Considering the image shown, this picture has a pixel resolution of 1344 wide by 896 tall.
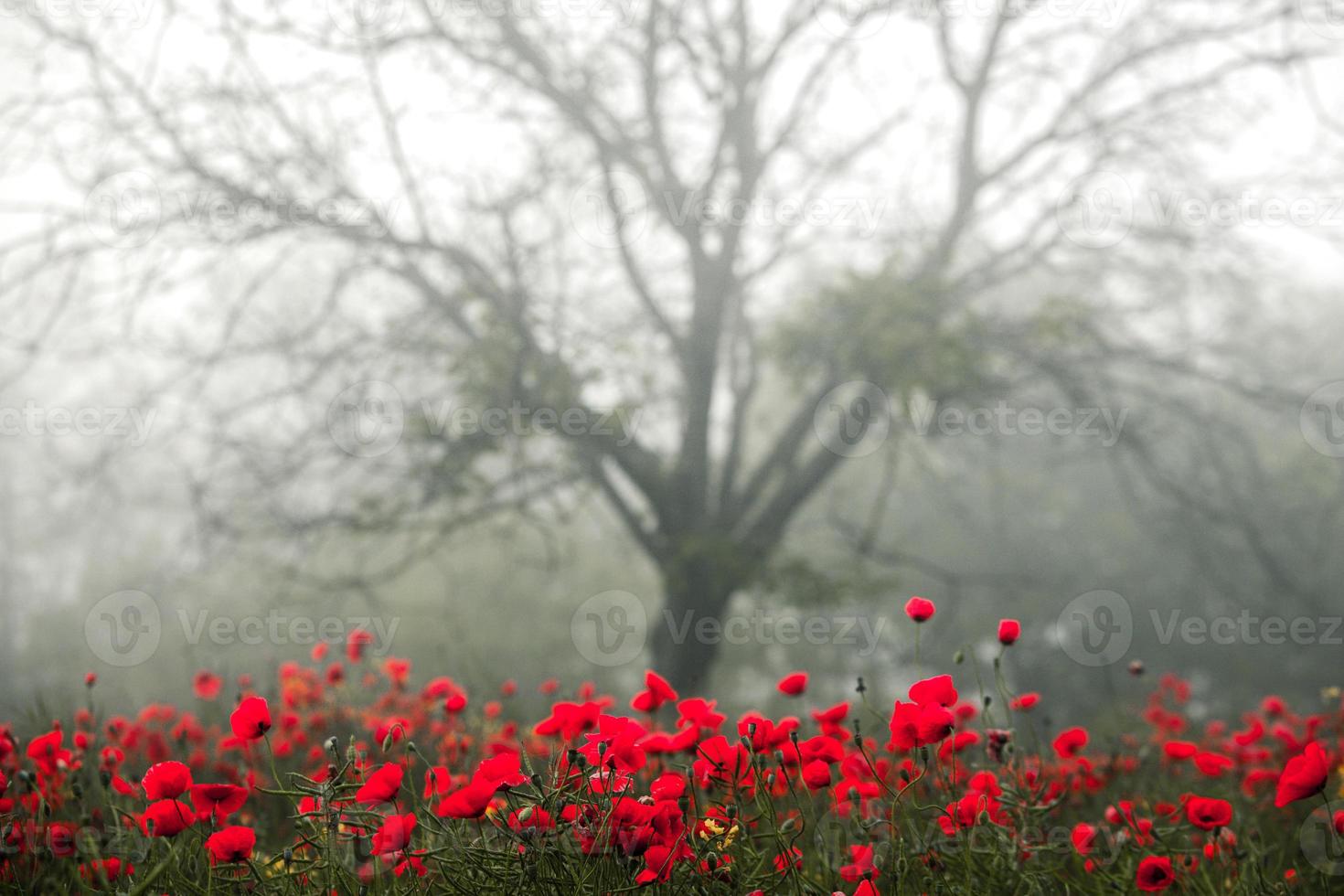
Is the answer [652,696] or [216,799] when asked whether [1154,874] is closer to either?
[652,696]

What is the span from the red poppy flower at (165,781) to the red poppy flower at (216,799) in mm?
75

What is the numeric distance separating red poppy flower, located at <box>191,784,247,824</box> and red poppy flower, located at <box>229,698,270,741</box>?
10 centimetres

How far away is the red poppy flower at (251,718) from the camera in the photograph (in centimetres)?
177

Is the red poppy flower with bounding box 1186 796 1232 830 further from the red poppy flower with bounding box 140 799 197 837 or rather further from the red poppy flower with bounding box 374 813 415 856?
the red poppy flower with bounding box 140 799 197 837

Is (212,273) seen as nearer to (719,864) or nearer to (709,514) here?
(709,514)

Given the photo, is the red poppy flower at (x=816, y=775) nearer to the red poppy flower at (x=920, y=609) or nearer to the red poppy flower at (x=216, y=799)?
the red poppy flower at (x=920, y=609)

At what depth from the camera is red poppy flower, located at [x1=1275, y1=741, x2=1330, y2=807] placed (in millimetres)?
1657

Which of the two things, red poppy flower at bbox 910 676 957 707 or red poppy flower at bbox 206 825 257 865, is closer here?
red poppy flower at bbox 206 825 257 865

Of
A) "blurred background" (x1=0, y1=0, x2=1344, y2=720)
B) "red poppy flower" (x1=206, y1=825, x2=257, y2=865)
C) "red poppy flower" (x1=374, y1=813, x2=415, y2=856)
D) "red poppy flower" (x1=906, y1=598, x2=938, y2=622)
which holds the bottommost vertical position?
"red poppy flower" (x1=206, y1=825, x2=257, y2=865)

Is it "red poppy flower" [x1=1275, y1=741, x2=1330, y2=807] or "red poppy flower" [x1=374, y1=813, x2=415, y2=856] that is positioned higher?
"red poppy flower" [x1=1275, y1=741, x2=1330, y2=807]

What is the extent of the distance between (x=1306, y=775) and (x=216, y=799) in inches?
78.9

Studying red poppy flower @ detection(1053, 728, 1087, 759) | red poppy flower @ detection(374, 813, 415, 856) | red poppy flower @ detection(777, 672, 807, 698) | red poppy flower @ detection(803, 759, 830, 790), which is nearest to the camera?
red poppy flower @ detection(374, 813, 415, 856)

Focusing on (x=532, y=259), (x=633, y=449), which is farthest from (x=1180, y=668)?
(x=532, y=259)

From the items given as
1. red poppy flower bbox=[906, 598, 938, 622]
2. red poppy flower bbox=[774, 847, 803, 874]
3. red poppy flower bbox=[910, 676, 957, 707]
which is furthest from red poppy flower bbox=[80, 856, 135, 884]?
red poppy flower bbox=[906, 598, 938, 622]
